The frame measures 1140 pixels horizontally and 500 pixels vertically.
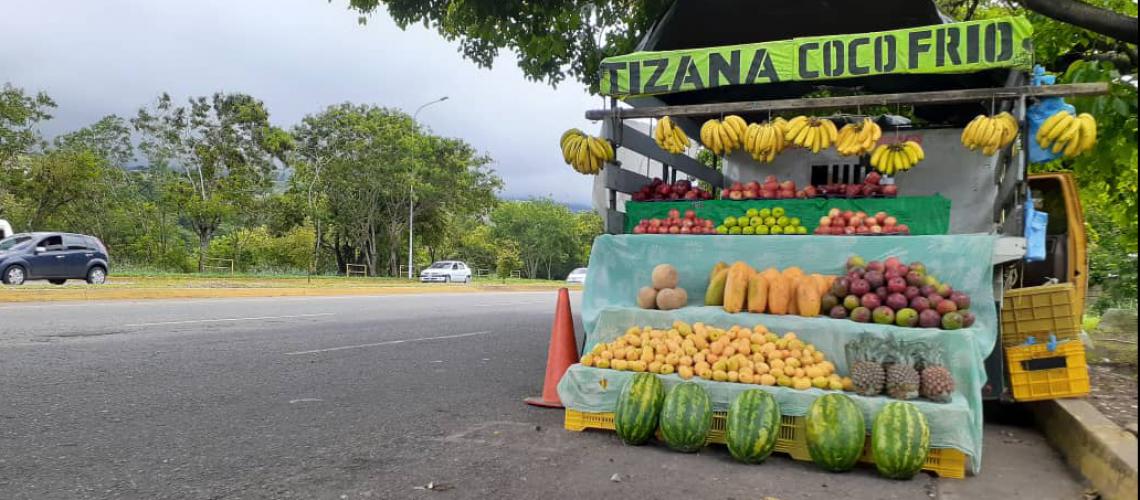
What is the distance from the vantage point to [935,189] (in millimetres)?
9594

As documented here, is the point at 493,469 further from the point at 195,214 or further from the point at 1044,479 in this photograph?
the point at 195,214

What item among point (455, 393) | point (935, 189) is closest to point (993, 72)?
point (935, 189)

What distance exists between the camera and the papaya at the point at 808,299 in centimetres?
529

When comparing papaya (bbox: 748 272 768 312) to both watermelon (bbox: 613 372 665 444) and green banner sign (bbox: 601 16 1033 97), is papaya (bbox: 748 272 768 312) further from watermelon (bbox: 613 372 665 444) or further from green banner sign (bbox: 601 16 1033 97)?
green banner sign (bbox: 601 16 1033 97)

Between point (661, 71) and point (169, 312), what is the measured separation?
36.4ft

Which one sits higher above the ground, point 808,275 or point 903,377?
point 808,275

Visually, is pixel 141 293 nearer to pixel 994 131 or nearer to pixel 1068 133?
pixel 994 131

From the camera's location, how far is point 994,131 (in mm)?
6312

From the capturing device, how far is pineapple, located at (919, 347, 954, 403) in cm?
425

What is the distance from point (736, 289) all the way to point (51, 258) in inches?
891

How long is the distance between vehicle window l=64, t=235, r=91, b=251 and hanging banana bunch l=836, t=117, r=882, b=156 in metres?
22.8

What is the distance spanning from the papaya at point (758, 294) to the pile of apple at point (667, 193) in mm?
2443

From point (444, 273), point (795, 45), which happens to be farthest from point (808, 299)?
point (444, 273)

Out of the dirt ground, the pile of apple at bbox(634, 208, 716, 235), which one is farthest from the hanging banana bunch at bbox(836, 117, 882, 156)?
the dirt ground
